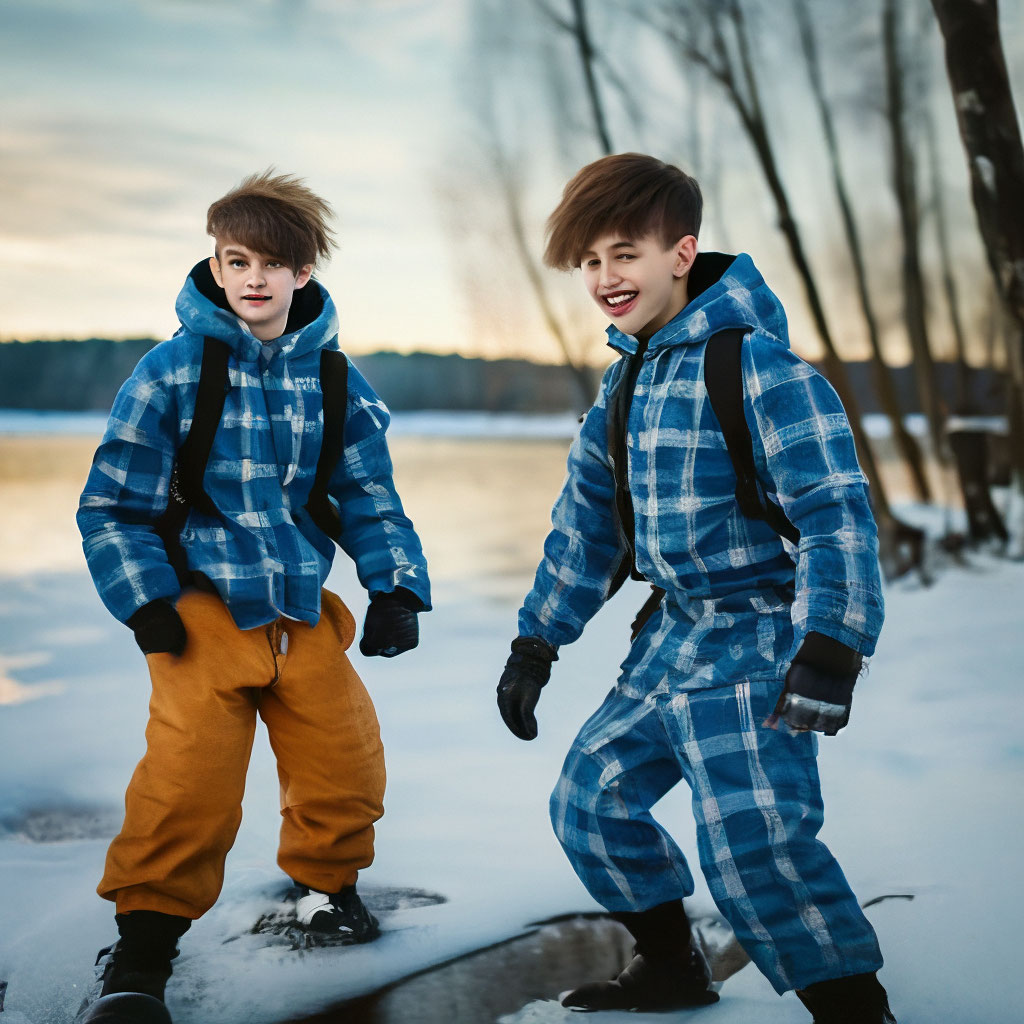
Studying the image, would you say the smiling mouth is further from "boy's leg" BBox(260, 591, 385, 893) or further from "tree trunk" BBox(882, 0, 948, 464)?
"tree trunk" BBox(882, 0, 948, 464)

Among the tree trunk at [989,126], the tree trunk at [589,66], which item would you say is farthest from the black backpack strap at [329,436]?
the tree trunk at [589,66]

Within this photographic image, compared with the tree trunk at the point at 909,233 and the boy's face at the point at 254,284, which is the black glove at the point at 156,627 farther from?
the tree trunk at the point at 909,233

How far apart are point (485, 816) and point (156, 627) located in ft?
3.23

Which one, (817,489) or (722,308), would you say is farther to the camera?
(722,308)

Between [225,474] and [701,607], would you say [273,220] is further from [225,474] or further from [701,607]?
[701,607]

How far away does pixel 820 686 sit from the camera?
1327 millimetres

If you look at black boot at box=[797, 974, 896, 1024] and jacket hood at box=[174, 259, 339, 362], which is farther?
jacket hood at box=[174, 259, 339, 362]

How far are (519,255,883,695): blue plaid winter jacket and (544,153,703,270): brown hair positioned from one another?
12cm

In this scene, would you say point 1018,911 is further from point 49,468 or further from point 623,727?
point 49,468

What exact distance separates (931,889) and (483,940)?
2.63 feet

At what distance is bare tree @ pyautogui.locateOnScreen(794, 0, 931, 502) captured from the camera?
161 inches

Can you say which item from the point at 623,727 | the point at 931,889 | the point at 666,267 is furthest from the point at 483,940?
the point at 666,267

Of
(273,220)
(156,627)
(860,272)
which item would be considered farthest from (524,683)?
(860,272)

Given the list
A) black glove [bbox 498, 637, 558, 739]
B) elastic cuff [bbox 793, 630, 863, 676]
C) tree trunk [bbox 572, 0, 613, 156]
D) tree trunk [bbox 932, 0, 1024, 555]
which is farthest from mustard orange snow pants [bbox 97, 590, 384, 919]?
tree trunk [bbox 572, 0, 613, 156]
